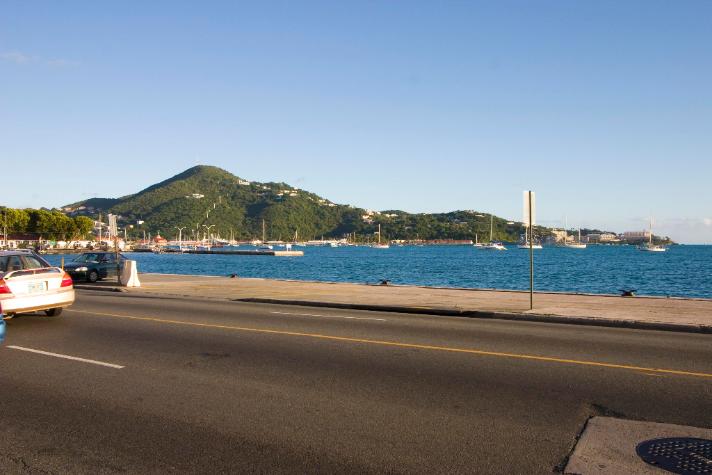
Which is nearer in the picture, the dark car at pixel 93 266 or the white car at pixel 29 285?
the white car at pixel 29 285

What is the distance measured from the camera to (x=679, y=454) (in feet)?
18.9

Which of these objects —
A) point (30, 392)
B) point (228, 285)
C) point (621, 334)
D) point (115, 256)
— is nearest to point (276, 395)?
point (30, 392)

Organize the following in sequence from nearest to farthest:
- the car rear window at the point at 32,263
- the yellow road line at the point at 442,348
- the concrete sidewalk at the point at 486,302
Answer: the yellow road line at the point at 442,348
the car rear window at the point at 32,263
the concrete sidewalk at the point at 486,302

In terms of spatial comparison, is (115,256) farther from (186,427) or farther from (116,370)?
(186,427)

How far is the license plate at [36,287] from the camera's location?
14.7m

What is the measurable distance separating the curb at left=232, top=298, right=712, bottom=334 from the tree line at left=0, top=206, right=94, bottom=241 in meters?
158

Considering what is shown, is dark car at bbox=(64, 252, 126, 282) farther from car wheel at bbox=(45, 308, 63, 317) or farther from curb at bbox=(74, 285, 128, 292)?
car wheel at bbox=(45, 308, 63, 317)

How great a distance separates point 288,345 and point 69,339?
4450mm

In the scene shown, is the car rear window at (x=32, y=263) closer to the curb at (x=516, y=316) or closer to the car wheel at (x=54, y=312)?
the car wheel at (x=54, y=312)

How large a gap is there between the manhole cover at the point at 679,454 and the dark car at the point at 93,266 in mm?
29205

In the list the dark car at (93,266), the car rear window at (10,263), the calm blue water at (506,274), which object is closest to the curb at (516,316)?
the car rear window at (10,263)

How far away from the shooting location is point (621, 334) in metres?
13.7

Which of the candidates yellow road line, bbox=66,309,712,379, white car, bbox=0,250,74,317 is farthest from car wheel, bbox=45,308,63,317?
yellow road line, bbox=66,309,712,379

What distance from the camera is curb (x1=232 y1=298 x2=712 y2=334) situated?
1455cm
